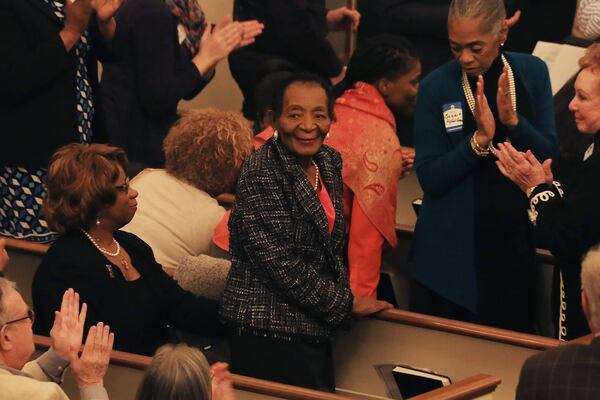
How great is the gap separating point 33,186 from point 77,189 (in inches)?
29.5

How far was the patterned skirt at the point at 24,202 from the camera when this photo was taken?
15.4 feet

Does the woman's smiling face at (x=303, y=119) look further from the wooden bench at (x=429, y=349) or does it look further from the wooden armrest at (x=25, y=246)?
the wooden armrest at (x=25, y=246)

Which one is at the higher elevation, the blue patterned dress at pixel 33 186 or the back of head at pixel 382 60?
the back of head at pixel 382 60

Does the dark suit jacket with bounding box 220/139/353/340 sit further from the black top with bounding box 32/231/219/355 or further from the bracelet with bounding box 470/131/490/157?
the bracelet with bounding box 470/131/490/157

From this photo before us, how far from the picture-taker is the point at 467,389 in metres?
3.98

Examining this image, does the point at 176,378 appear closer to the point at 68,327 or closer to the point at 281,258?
the point at 68,327

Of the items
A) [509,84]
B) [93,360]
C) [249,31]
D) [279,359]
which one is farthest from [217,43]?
[93,360]

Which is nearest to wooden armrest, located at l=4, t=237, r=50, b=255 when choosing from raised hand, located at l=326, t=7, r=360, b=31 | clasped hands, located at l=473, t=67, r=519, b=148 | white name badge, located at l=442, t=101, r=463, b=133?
white name badge, located at l=442, t=101, r=463, b=133

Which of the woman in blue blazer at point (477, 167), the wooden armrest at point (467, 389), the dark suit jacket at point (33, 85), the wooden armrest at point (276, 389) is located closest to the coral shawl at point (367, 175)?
the woman in blue blazer at point (477, 167)

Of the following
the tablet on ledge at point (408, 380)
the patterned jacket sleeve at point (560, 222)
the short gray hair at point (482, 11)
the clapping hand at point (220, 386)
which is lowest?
the tablet on ledge at point (408, 380)

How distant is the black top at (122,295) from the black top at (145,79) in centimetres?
117

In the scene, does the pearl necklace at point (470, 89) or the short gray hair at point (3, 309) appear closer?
the short gray hair at point (3, 309)

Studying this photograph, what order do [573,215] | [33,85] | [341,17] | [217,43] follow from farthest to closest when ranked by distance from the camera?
1. [341,17]
2. [217,43]
3. [33,85]
4. [573,215]

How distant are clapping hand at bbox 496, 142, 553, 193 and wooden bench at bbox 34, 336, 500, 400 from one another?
64 cm
